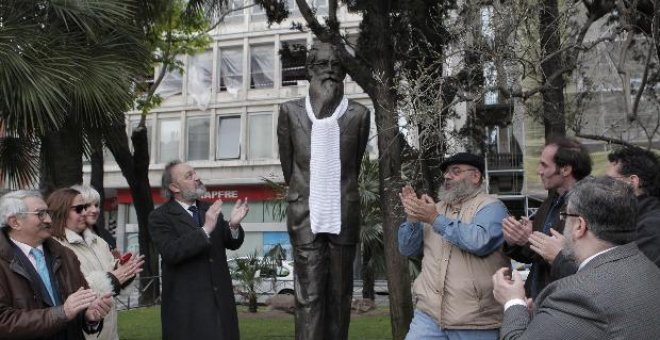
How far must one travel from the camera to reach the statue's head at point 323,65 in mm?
5820

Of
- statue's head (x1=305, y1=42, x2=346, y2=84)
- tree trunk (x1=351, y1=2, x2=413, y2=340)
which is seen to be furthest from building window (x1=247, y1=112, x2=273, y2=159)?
statue's head (x1=305, y1=42, x2=346, y2=84)

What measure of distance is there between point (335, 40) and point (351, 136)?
381 cm

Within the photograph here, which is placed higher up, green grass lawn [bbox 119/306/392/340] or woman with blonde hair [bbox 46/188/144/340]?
woman with blonde hair [bbox 46/188/144/340]

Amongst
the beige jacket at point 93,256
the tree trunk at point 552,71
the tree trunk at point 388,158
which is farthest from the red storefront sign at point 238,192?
the beige jacket at point 93,256

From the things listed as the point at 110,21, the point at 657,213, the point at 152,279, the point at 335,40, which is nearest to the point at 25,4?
the point at 110,21

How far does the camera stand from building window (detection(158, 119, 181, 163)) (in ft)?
112

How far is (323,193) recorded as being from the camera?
5.56 metres

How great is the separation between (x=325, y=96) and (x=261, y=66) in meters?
27.5

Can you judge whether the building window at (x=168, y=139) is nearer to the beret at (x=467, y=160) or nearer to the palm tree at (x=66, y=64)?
the palm tree at (x=66, y=64)

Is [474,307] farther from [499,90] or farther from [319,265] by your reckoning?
[499,90]

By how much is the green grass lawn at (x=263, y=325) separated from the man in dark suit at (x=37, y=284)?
6812mm

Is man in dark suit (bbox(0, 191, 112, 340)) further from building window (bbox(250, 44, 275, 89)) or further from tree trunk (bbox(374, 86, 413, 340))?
building window (bbox(250, 44, 275, 89))

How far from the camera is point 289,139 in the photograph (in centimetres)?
581

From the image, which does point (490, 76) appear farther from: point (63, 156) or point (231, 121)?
point (231, 121)
